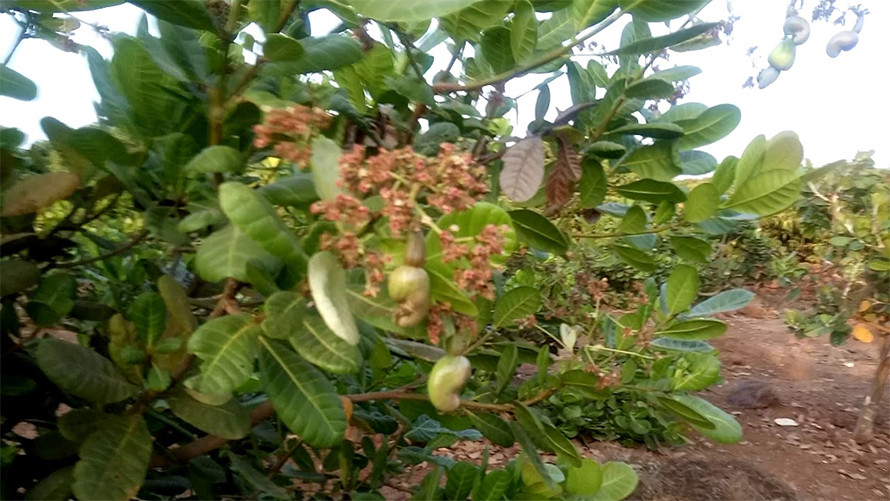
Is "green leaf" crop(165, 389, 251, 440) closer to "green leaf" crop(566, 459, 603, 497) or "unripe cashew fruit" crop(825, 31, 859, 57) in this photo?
"green leaf" crop(566, 459, 603, 497)

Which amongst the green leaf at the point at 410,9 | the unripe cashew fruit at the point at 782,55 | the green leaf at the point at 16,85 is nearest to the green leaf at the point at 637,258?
the green leaf at the point at 410,9

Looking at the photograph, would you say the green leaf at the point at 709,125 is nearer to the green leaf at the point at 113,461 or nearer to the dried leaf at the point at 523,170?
the dried leaf at the point at 523,170

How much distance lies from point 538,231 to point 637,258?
237 millimetres

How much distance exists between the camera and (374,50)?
76cm

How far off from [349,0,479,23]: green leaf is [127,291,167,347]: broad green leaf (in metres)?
0.35

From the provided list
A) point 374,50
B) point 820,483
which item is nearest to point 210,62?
point 374,50

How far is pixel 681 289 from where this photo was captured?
1007 mm

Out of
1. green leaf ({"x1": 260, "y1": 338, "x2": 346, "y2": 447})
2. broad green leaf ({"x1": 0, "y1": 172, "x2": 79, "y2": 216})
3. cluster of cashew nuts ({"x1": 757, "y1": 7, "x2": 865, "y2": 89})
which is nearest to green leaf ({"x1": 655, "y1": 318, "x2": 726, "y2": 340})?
green leaf ({"x1": 260, "y1": 338, "x2": 346, "y2": 447})

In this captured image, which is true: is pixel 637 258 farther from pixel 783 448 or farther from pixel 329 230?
pixel 783 448

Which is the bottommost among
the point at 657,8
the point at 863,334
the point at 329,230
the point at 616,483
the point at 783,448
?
the point at 783,448

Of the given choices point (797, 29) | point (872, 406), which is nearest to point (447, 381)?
point (797, 29)

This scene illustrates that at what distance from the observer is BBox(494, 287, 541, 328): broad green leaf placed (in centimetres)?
89

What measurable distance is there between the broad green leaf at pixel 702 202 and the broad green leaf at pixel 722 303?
0.75 ft

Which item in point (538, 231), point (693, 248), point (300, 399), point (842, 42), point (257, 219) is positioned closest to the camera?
point (257, 219)
